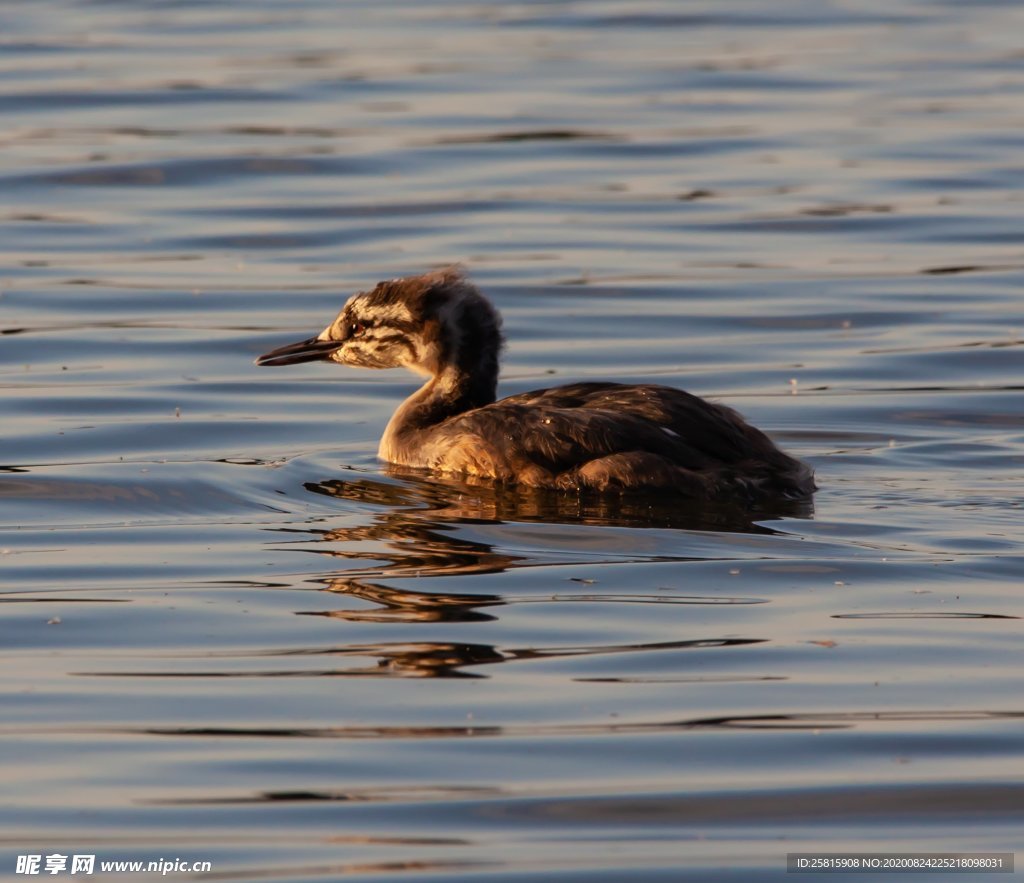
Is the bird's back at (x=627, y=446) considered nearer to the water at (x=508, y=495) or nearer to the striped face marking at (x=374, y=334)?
the water at (x=508, y=495)

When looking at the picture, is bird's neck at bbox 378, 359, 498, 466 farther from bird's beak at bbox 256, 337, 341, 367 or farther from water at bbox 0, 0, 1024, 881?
bird's beak at bbox 256, 337, 341, 367

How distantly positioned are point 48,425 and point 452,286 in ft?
8.07

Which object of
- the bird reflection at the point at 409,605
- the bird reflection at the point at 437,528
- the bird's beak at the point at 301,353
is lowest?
the bird reflection at the point at 409,605

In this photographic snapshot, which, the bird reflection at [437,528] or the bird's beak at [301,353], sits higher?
the bird's beak at [301,353]

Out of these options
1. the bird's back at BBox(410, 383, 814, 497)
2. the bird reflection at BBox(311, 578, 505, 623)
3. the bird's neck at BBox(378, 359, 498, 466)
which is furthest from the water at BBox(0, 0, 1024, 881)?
the bird's neck at BBox(378, 359, 498, 466)

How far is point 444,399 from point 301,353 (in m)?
1.12

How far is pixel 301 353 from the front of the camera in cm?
1238

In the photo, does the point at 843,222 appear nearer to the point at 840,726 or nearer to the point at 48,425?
the point at 48,425

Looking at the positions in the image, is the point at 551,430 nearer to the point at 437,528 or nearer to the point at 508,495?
the point at 508,495

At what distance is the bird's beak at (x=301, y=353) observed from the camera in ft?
A: 40.3

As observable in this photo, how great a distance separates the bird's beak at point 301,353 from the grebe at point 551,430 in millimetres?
683

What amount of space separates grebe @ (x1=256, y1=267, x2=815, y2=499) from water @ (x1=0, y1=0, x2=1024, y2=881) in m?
0.22

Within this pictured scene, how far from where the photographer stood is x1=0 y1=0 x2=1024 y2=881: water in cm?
640

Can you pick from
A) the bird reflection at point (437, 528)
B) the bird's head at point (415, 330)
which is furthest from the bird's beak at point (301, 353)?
the bird reflection at point (437, 528)
